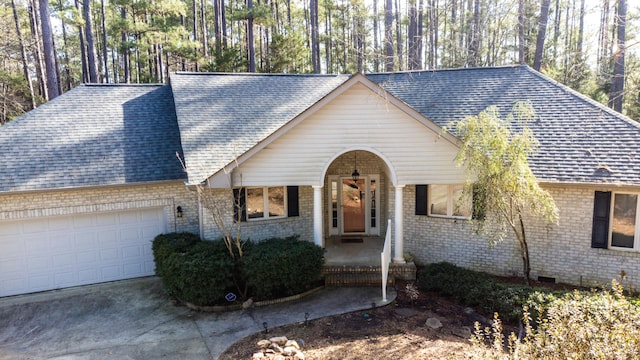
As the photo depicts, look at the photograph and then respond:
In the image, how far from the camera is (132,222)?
34.3ft

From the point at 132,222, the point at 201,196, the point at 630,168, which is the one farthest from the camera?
the point at 132,222

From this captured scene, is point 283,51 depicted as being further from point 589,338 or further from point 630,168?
point 589,338

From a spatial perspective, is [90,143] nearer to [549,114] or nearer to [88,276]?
[88,276]

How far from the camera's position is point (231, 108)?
12242mm

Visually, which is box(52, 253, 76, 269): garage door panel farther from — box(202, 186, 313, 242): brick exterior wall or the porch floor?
the porch floor

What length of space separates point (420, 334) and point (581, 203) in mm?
5497

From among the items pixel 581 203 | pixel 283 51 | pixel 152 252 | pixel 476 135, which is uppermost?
pixel 283 51

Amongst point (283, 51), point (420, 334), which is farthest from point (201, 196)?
point (283, 51)

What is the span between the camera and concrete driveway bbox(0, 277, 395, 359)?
22.6 feet

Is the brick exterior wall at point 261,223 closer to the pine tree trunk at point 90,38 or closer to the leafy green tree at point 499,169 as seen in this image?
the leafy green tree at point 499,169

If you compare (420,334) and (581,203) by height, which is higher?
(581,203)

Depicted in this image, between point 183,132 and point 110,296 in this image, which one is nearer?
point 110,296

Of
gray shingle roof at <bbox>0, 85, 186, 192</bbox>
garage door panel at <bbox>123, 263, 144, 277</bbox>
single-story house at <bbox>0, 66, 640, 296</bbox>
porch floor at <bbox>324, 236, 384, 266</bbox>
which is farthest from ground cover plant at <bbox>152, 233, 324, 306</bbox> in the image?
gray shingle roof at <bbox>0, 85, 186, 192</bbox>

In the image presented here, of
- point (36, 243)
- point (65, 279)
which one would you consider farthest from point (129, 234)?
point (36, 243)
